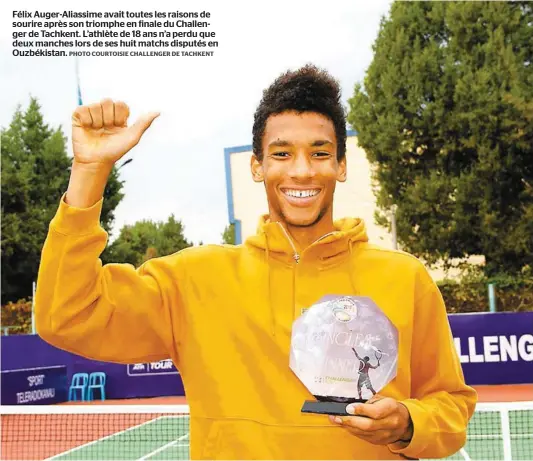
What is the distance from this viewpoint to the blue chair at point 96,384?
1311cm

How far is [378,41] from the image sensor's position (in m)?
20.7

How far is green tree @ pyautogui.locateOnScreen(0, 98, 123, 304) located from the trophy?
25.3 meters

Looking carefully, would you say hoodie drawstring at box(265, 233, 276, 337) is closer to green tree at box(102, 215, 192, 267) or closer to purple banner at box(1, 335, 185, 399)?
purple banner at box(1, 335, 185, 399)

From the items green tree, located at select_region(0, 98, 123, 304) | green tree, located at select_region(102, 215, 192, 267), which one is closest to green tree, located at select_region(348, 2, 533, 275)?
green tree, located at select_region(0, 98, 123, 304)

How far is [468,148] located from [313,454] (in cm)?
1791

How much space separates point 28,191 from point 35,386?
16.9m

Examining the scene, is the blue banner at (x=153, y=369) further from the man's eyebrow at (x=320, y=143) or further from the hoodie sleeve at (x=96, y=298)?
the man's eyebrow at (x=320, y=143)

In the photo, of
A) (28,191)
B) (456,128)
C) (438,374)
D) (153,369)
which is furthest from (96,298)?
(28,191)

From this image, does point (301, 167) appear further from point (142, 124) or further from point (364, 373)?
point (364, 373)

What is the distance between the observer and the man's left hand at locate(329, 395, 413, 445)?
1.62 m

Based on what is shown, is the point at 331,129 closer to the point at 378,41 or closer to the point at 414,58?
the point at 414,58

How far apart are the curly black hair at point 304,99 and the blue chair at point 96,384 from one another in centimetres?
1183

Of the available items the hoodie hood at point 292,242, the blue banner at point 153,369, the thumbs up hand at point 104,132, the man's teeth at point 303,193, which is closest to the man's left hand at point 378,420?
the hoodie hood at point 292,242

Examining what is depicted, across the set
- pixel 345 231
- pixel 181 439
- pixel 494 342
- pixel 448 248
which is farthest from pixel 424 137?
pixel 345 231
